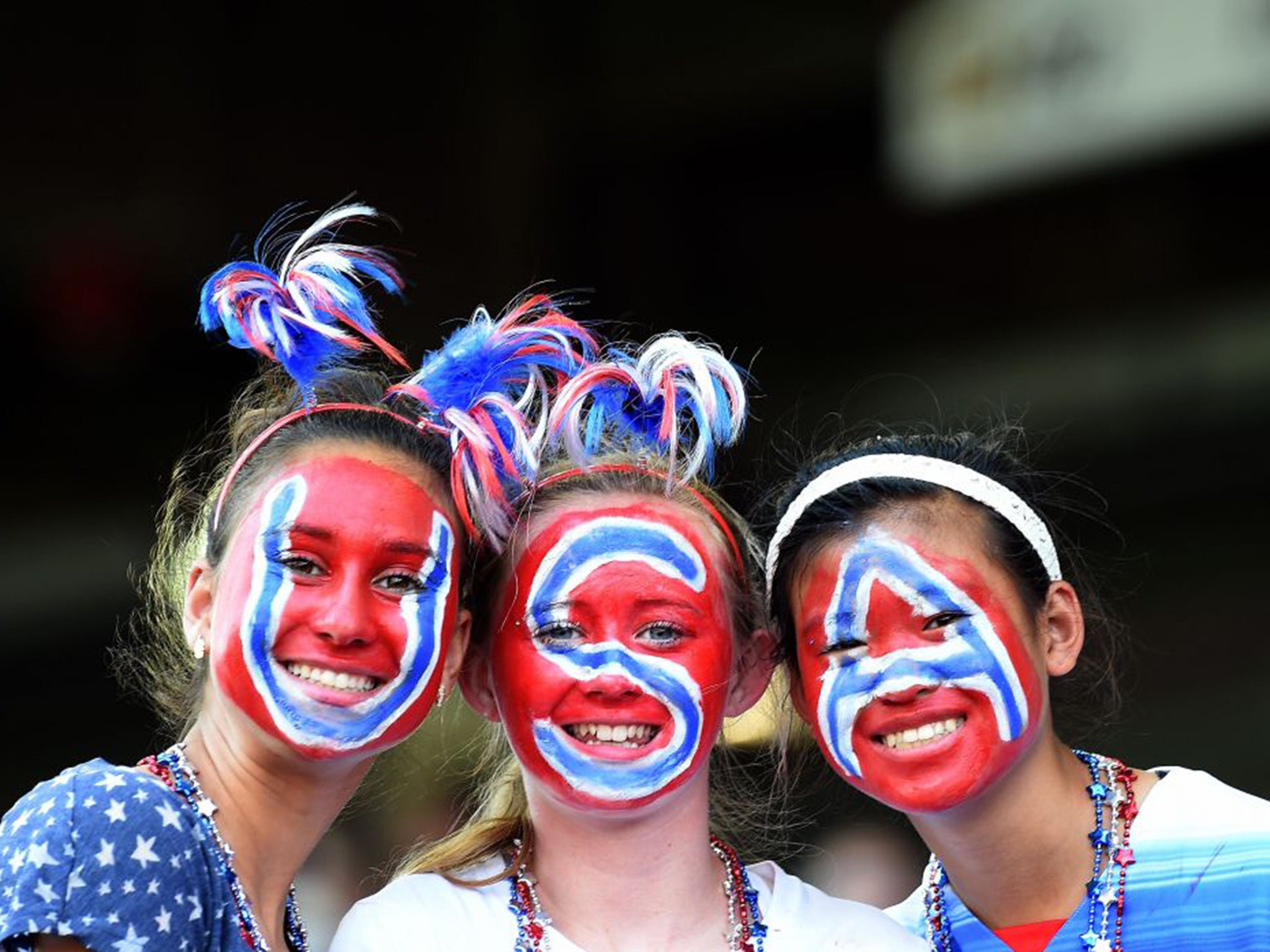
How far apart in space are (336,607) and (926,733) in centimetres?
78

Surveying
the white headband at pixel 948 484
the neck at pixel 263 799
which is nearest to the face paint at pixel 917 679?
the white headband at pixel 948 484

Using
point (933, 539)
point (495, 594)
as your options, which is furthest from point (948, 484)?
point (495, 594)

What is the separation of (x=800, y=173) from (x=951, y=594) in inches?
150

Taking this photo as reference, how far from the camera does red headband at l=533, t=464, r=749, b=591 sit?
258 cm

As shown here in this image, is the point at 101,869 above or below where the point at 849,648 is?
below

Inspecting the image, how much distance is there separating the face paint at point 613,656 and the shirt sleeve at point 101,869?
48 centimetres

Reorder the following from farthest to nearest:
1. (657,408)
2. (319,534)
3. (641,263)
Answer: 1. (641,263)
2. (657,408)
3. (319,534)

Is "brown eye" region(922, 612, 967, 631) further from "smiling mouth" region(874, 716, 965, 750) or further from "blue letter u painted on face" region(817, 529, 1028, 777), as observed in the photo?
"smiling mouth" region(874, 716, 965, 750)

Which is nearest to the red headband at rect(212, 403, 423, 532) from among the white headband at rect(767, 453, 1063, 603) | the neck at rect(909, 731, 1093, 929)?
the white headband at rect(767, 453, 1063, 603)

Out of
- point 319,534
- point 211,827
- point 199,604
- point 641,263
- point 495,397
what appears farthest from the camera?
point 641,263

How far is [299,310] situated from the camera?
2.57 meters

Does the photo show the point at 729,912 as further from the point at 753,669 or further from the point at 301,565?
the point at 301,565

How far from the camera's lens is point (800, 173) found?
6129mm

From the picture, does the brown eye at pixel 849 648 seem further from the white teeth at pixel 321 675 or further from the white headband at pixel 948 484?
the white teeth at pixel 321 675
